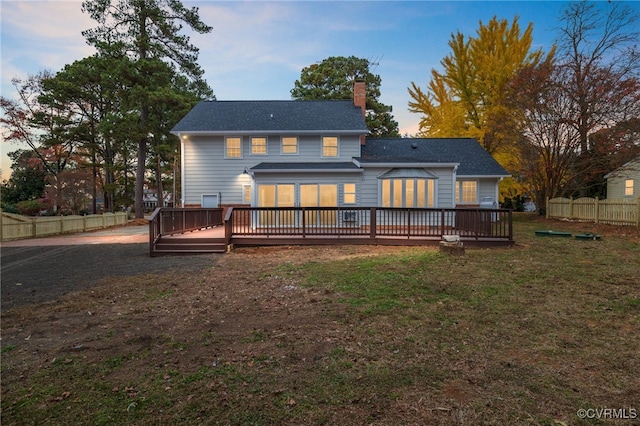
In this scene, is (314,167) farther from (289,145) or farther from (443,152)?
(443,152)

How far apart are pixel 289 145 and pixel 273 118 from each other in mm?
2256

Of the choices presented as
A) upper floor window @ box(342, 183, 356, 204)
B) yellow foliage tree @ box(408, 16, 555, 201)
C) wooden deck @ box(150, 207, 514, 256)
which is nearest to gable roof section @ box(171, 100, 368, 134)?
upper floor window @ box(342, 183, 356, 204)

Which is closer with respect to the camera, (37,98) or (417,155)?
(417,155)

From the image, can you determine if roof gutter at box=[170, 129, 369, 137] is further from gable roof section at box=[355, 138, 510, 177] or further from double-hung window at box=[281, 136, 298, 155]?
gable roof section at box=[355, 138, 510, 177]

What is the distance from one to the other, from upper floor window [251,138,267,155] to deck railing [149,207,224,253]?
440 cm

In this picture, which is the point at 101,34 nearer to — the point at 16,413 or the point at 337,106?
the point at 337,106

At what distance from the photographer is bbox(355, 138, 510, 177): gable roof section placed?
18.2m

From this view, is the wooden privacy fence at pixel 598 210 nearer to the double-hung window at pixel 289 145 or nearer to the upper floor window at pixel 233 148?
the double-hung window at pixel 289 145

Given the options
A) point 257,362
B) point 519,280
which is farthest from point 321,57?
point 257,362

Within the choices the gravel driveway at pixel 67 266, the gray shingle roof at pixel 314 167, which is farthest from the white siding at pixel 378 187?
the gravel driveway at pixel 67 266

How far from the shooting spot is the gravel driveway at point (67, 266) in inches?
255

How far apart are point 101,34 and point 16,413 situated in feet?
99.0

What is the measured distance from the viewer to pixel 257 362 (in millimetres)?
3342

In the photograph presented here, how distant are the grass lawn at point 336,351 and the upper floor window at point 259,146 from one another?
1222 centimetres
